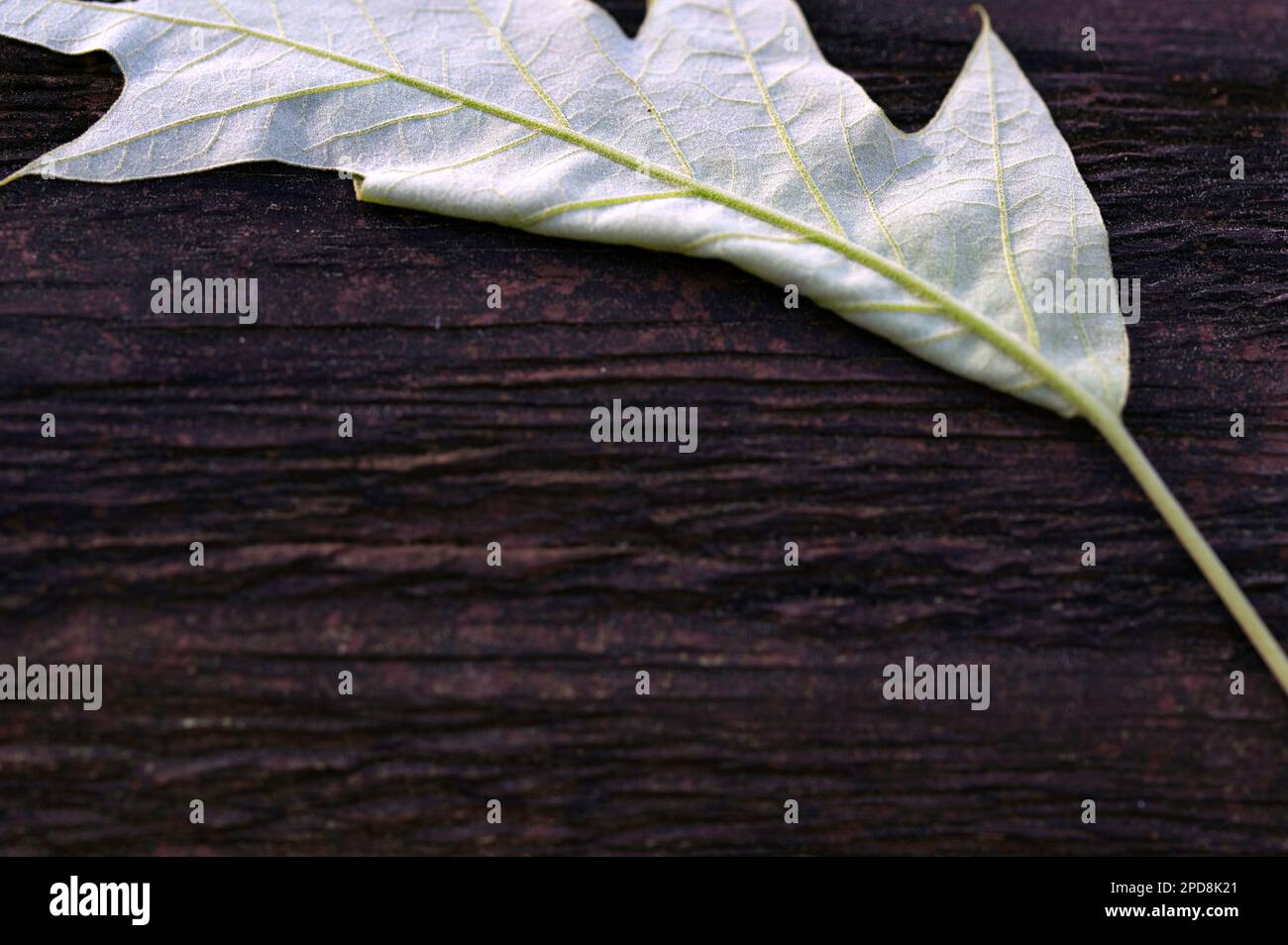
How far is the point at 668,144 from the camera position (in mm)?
974

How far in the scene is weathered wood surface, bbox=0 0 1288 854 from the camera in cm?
86

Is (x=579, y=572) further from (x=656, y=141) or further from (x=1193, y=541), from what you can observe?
(x=1193, y=541)

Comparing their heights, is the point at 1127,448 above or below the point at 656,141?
below

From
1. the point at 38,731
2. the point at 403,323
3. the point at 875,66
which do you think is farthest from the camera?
the point at 875,66

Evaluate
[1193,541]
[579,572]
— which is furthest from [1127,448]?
[579,572]

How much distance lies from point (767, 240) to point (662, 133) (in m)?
0.15

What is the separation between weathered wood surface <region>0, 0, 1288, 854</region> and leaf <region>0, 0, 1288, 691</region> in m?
0.05

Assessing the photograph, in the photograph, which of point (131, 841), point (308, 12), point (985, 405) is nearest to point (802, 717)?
point (985, 405)

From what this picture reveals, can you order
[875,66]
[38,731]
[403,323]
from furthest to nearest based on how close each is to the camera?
Result: [875,66] < [403,323] < [38,731]

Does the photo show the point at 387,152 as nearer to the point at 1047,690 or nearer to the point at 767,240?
the point at 767,240

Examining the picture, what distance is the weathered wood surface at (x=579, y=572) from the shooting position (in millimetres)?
857

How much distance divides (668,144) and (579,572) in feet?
1.40

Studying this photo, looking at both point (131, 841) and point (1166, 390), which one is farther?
point (1166, 390)

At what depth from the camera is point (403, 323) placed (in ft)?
3.12
